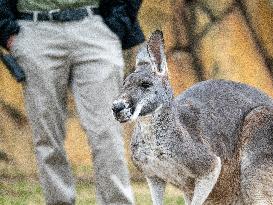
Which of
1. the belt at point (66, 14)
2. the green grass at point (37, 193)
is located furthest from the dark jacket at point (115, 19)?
the green grass at point (37, 193)

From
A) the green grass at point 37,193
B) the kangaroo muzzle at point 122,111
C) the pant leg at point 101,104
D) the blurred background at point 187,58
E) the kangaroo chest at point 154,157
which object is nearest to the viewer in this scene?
the kangaroo muzzle at point 122,111

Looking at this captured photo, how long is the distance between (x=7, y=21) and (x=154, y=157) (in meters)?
1.42

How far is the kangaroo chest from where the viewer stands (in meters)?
4.73

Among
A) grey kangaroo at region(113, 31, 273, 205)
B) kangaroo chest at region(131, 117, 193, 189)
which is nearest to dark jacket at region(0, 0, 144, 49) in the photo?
grey kangaroo at region(113, 31, 273, 205)

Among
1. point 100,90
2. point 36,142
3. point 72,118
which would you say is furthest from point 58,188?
point 72,118

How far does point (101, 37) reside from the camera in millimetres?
5637

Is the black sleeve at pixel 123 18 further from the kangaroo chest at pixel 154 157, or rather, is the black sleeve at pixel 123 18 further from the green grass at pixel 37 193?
the green grass at pixel 37 193

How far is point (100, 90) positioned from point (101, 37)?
32cm

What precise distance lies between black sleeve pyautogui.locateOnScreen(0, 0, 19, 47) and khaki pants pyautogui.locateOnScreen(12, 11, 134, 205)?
62 millimetres

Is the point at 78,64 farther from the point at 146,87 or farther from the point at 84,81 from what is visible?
the point at 146,87

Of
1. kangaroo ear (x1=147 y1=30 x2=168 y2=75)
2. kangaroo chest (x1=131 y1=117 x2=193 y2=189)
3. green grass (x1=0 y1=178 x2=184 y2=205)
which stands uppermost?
kangaroo ear (x1=147 y1=30 x2=168 y2=75)

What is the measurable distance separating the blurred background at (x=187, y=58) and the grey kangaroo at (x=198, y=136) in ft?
9.62

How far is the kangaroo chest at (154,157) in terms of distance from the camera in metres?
4.73

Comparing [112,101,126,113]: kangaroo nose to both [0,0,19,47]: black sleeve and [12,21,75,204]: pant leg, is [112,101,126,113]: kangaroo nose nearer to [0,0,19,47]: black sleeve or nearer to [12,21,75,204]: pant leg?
[12,21,75,204]: pant leg
